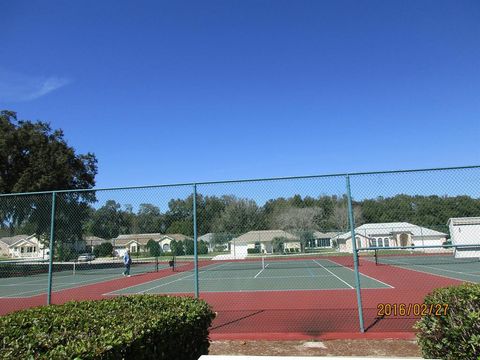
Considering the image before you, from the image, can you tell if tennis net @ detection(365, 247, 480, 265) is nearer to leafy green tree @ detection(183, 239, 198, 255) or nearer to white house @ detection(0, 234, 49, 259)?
leafy green tree @ detection(183, 239, 198, 255)

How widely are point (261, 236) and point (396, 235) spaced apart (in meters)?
2.85

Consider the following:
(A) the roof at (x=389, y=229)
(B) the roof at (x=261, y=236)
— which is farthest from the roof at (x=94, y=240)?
(A) the roof at (x=389, y=229)

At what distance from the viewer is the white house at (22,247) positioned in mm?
10354

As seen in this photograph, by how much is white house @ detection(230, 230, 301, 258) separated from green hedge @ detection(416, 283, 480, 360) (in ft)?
13.1

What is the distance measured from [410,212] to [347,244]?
5.83ft

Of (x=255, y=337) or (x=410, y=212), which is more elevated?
(x=410, y=212)

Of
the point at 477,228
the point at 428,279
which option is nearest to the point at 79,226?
the point at 477,228

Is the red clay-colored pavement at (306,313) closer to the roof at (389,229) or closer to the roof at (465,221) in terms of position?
the roof at (389,229)

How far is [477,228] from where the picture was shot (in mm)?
7023

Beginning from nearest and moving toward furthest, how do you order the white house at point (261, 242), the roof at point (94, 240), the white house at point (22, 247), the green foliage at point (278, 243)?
the white house at point (261, 242), the green foliage at point (278, 243), the roof at point (94, 240), the white house at point (22, 247)

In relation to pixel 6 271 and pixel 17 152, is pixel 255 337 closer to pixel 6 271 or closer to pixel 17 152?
pixel 6 271

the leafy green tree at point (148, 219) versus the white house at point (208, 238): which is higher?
the leafy green tree at point (148, 219)

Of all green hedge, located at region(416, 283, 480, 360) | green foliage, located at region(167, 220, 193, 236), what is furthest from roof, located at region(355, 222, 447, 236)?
green foliage, located at region(167, 220, 193, 236)

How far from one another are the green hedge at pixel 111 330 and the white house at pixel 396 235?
13.8ft
